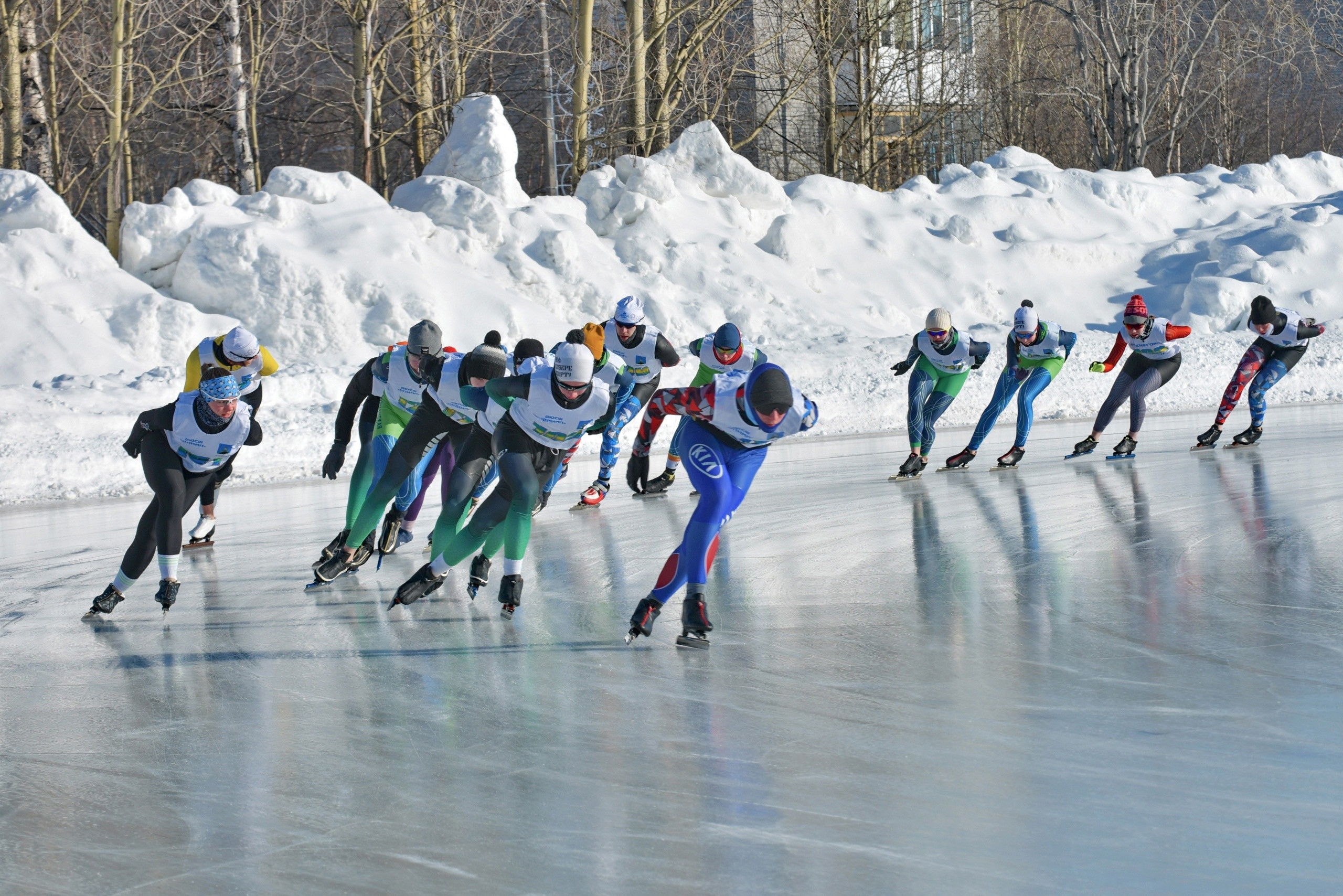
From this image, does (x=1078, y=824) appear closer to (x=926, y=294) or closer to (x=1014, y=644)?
(x=1014, y=644)

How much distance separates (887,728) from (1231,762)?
97 cm

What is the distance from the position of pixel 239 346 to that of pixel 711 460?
353 cm

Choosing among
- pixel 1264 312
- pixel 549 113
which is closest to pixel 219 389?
pixel 1264 312

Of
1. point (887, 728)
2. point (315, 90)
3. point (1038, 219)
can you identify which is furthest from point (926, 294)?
point (887, 728)

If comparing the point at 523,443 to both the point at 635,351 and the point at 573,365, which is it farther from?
the point at 635,351

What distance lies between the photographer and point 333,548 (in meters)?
7.45

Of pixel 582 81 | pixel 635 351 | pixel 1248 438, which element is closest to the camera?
pixel 635 351

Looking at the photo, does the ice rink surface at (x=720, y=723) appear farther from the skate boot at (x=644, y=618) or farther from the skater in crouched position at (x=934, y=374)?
the skater in crouched position at (x=934, y=374)

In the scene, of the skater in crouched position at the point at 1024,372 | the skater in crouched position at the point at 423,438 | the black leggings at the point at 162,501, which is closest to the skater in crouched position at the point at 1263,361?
the skater in crouched position at the point at 1024,372

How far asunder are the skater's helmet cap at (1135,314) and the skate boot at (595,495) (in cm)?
517

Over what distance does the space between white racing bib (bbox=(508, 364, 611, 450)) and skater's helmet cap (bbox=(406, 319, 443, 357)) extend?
5.00 feet

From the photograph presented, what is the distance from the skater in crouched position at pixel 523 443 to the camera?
571cm

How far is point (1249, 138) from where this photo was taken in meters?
Answer: 41.7

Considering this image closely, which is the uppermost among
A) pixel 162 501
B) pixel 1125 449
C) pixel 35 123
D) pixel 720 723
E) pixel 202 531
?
pixel 35 123
